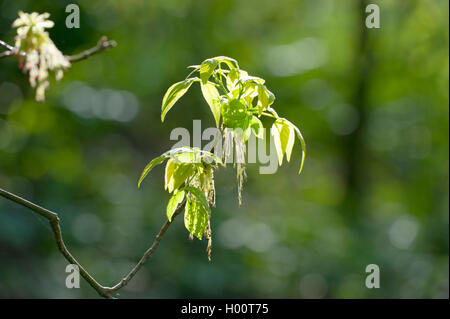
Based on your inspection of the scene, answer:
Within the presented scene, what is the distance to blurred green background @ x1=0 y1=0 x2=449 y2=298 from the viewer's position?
3.22 m

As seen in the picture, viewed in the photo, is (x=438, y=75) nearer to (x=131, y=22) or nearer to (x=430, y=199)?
(x=430, y=199)

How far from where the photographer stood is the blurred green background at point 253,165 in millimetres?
3217

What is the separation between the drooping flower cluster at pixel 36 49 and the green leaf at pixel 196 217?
27 cm

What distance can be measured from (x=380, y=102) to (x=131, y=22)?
265cm

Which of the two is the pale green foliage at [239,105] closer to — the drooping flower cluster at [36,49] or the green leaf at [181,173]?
the green leaf at [181,173]

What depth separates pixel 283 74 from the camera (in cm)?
488

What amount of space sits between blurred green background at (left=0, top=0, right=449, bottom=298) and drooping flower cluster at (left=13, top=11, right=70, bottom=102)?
2400mm

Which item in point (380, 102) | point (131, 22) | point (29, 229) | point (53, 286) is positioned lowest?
point (53, 286)

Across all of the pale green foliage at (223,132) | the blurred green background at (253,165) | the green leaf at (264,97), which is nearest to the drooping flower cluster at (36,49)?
the pale green foliage at (223,132)

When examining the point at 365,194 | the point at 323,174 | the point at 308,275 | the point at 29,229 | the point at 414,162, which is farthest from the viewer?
the point at 323,174

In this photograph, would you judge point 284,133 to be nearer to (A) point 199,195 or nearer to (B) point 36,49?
(A) point 199,195

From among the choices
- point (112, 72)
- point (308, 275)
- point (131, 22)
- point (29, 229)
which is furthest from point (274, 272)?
point (131, 22)

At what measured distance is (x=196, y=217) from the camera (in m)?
0.77
